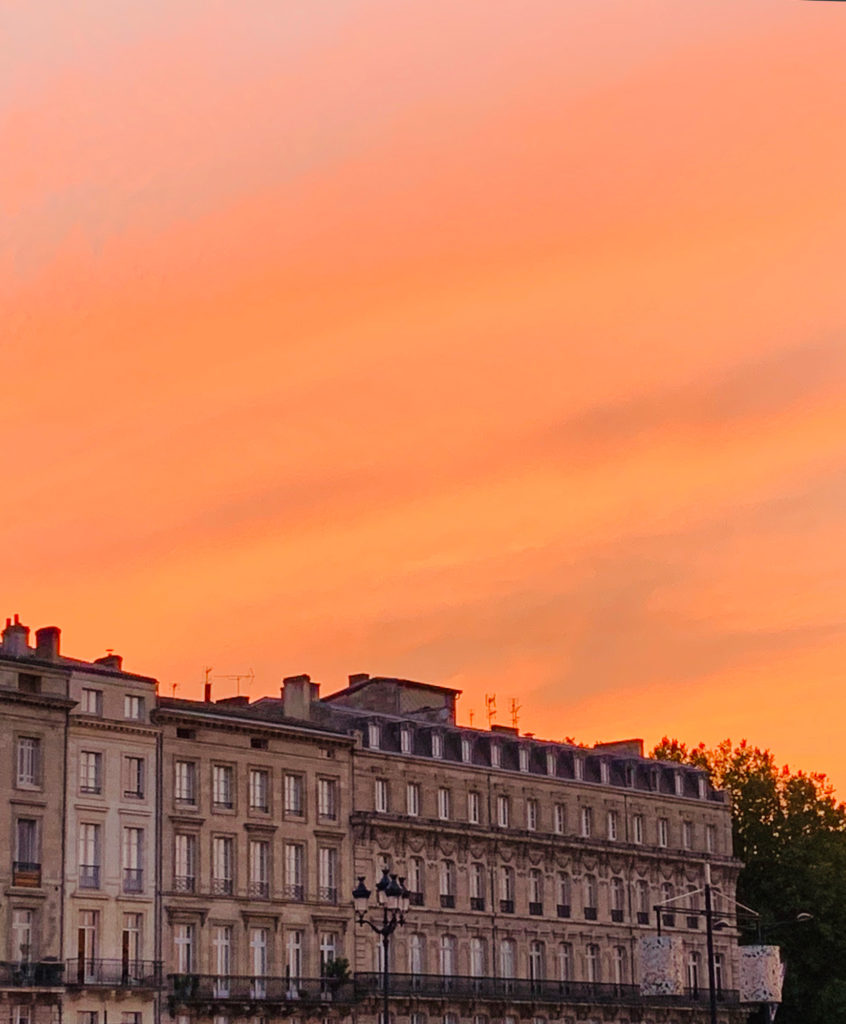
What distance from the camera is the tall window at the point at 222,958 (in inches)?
3132

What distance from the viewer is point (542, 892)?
9712cm

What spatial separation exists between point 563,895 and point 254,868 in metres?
21.1

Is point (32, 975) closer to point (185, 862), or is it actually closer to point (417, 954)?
point (185, 862)

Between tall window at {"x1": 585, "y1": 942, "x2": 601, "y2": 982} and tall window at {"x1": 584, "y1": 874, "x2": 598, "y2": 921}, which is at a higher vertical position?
tall window at {"x1": 584, "y1": 874, "x2": 598, "y2": 921}

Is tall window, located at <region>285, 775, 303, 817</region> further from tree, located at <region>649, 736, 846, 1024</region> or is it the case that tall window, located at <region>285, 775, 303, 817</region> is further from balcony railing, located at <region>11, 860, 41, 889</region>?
tree, located at <region>649, 736, 846, 1024</region>

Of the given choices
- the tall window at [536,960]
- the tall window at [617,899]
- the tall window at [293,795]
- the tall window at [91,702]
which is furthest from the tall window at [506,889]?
the tall window at [91,702]

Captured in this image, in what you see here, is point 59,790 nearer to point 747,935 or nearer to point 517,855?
point 517,855

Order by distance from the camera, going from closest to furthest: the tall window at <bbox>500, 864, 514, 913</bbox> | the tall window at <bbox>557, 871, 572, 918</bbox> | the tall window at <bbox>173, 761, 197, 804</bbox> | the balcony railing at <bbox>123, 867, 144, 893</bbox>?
the balcony railing at <bbox>123, 867, 144, 893</bbox> → the tall window at <bbox>173, 761, 197, 804</bbox> → the tall window at <bbox>500, 864, 514, 913</bbox> → the tall window at <bbox>557, 871, 572, 918</bbox>

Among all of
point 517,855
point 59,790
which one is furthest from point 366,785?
point 59,790

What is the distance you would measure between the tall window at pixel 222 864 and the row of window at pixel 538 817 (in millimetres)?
8873

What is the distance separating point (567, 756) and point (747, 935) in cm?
2011

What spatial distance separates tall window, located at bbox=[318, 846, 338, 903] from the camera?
8606 centimetres

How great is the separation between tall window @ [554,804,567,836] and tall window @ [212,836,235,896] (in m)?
22.2

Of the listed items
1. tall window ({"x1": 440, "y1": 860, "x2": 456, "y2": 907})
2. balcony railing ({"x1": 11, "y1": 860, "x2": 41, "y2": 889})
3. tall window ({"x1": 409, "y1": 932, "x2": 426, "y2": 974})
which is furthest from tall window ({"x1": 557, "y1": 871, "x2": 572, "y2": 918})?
balcony railing ({"x1": 11, "y1": 860, "x2": 41, "y2": 889})
